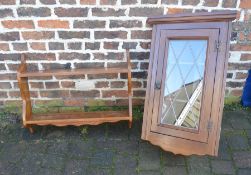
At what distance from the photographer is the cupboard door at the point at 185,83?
2.05m

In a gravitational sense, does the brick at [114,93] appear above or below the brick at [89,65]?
below

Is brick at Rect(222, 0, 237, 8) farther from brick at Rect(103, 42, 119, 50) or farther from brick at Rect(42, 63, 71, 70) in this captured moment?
brick at Rect(42, 63, 71, 70)

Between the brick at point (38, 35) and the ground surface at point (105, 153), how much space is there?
772 mm

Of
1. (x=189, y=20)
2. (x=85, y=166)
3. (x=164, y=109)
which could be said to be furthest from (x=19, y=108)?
(x=189, y=20)

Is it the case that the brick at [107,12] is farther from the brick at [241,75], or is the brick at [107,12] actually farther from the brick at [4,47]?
the brick at [241,75]

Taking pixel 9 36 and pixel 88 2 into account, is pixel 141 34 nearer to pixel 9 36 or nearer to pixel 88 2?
pixel 88 2

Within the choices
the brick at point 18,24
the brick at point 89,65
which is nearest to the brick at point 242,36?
the brick at point 89,65

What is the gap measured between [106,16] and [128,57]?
0.36m

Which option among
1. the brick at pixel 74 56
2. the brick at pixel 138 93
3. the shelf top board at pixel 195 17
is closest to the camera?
the shelf top board at pixel 195 17

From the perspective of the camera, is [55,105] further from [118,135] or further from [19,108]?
[118,135]

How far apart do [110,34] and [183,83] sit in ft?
2.32

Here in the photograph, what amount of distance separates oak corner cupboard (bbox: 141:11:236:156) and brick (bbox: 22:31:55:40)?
784 mm

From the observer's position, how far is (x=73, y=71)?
7.68 ft

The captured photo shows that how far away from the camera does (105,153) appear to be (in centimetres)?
229
